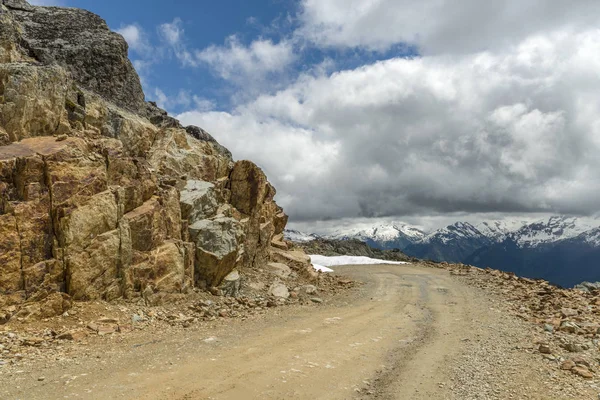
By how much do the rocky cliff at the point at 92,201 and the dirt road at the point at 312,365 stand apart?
4.43 metres

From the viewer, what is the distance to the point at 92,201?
1631cm

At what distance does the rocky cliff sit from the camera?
14539 mm

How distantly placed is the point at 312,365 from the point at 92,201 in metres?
11.6

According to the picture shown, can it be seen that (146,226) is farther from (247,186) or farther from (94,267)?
(247,186)

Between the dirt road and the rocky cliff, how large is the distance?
4428mm

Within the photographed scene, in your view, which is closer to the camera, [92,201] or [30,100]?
[92,201]

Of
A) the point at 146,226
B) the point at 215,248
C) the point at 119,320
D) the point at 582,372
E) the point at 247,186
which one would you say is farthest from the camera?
the point at 247,186

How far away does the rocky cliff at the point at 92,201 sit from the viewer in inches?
572

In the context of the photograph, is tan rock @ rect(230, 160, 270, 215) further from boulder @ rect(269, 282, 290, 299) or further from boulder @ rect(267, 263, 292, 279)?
boulder @ rect(269, 282, 290, 299)

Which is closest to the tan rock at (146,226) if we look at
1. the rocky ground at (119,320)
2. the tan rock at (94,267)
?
the tan rock at (94,267)

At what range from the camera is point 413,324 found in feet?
60.2

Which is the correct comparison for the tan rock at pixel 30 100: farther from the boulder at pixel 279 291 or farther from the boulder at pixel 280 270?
the boulder at pixel 280 270

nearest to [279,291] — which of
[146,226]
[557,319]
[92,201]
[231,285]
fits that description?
[231,285]

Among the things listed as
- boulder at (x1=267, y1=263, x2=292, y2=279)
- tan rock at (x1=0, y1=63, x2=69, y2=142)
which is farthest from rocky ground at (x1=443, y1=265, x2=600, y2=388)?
tan rock at (x1=0, y1=63, x2=69, y2=142)
